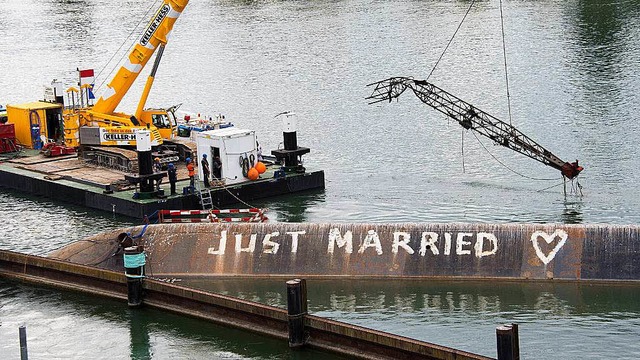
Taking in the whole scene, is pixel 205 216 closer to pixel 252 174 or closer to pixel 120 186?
pixel 252 174

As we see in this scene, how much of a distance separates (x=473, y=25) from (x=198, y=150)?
57615 millimetres

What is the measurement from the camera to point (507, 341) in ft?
90.1

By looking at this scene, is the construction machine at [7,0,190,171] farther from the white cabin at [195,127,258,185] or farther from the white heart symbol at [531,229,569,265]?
the white heart symbol at [531,229,569,265]

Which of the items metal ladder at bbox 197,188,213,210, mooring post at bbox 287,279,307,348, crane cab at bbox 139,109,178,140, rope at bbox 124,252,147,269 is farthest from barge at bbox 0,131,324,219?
mooring post at bbox 287,279,307,348

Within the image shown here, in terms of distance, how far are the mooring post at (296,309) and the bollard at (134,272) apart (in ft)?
19.7

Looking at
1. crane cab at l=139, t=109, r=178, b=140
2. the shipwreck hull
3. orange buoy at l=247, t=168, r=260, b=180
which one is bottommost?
the shipwreck hull

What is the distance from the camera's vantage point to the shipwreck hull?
3634cm

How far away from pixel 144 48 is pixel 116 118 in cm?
323

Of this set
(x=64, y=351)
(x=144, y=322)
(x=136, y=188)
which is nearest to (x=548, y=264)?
(x=144, y=322)

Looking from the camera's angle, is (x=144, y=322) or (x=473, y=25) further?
(x=473, y=25)

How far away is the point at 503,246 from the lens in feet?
122

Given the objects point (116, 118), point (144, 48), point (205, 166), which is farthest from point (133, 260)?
point (144, 48)

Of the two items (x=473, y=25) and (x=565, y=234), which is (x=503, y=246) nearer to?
(x=565, y=234)

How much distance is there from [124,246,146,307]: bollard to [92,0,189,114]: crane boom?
17810 mm
